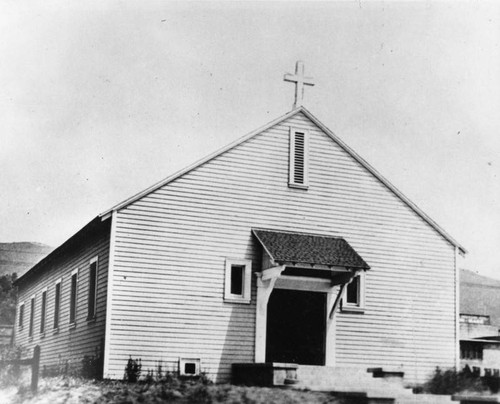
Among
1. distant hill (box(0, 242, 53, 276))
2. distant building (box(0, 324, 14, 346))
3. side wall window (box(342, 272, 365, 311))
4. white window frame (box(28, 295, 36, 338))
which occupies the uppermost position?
distant hill (box(0, 242, 53, 276))

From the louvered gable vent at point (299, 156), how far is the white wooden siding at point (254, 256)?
189 millimetres

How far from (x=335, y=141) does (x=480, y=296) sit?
53383 millimetres

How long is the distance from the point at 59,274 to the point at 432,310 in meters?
12.4

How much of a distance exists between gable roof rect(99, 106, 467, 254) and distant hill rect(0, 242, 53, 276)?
5908cm

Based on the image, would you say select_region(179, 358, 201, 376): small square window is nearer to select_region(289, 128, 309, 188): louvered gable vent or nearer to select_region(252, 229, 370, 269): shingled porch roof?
select_region(252, 229, 370, 269): shingled porch roof

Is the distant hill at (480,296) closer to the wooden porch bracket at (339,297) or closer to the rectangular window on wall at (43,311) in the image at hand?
the rectangular window on wall at (43,311)

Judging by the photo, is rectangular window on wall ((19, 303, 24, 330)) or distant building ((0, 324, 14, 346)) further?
distant building ((0, 324, 14, 346))

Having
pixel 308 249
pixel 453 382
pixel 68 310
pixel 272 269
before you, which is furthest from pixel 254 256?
pixel 68 310

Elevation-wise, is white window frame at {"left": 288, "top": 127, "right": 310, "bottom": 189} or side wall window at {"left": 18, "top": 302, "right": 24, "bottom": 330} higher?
white window frame at {"left": 288, "top": 127, "right": 310, "bottom": 189}

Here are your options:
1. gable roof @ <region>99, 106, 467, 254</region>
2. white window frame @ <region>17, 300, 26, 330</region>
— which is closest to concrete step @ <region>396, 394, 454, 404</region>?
gable roof @ <region>99, 106, 467, 254</region>

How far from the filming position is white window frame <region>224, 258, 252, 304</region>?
20.0m

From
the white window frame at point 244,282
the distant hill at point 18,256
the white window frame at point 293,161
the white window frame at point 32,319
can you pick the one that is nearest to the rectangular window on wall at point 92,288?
the white window frame at point 244,282

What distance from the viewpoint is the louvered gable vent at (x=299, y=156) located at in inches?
843

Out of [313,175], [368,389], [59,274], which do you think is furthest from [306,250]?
[59,274]
